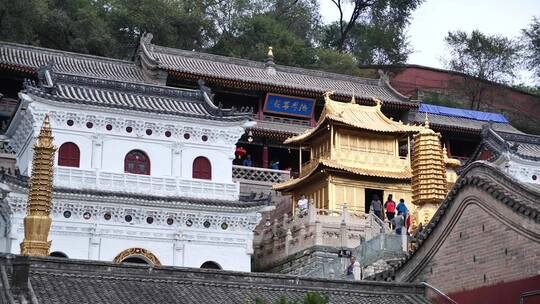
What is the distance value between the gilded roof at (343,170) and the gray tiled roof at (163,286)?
1807cm

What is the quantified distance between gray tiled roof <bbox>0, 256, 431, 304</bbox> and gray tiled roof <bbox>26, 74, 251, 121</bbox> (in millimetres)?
16017

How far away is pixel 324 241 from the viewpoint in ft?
104

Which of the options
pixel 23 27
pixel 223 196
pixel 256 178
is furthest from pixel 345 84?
pixel 223 196

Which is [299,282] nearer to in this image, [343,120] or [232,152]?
[232,152]

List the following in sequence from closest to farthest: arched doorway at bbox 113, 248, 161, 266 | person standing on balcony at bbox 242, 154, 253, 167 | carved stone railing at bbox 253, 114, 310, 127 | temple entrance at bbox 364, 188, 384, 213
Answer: arched doorway at bbox 113, 248, 161, 266 → temple entrance at bbox 364, 188, 384, 213 → person standing on balcony at bbox 242, 154, 253, 167 → carved stone railing at bbox 253, 114, 310, 127

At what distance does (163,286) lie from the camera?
18.1 metres

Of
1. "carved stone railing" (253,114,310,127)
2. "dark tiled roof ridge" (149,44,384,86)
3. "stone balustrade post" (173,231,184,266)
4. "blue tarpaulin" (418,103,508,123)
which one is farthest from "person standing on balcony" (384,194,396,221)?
"blue tarpaulin" (418,103,508,123)

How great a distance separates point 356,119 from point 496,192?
22333mm

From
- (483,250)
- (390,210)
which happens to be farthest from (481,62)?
(483,250)

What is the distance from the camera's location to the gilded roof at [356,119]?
3947 cm

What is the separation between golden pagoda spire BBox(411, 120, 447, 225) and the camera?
2217cm

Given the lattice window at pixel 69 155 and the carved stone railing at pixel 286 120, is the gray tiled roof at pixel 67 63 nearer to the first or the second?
the carved stone railing at pixel 286 120

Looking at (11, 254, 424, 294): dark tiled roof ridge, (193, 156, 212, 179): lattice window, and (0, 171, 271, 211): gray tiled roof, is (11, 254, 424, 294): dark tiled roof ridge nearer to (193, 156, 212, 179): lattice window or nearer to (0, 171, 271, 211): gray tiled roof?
(0, 171, 271, 211): gray tiled roof

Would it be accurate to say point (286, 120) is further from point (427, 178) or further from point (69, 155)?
point (427, 178)
